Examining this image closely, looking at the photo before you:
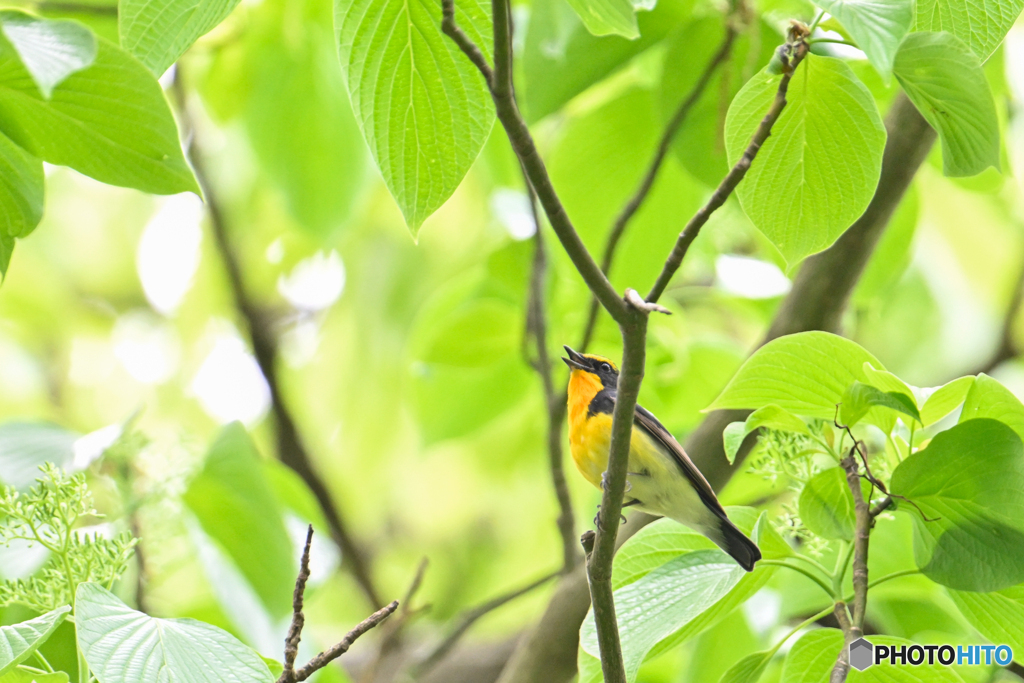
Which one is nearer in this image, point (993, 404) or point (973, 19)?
point (973, 19)

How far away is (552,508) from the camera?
4.58m

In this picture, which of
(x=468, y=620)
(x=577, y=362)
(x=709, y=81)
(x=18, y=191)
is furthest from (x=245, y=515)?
(x=709, y=81)

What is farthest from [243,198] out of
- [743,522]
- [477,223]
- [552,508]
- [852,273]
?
[743,522]

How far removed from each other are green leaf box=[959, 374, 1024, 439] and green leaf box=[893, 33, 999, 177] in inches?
13.1

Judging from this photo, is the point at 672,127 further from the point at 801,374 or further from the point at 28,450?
the point at 28,450

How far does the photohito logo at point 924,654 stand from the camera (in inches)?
53.6

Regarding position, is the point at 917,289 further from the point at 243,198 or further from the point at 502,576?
the point at 243,198

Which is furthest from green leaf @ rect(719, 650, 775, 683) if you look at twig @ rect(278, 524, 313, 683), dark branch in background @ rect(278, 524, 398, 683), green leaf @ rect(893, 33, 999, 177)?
green leaf @ rect(893, 33, 999, 177)

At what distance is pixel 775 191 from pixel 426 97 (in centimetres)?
56

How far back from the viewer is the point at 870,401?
134cm

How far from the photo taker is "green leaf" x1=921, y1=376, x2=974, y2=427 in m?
1.33

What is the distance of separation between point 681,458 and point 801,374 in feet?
1.76

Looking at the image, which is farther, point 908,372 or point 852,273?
point 908,372

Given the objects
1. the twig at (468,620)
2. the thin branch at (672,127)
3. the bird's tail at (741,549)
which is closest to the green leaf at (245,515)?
the twig at (468,620)
